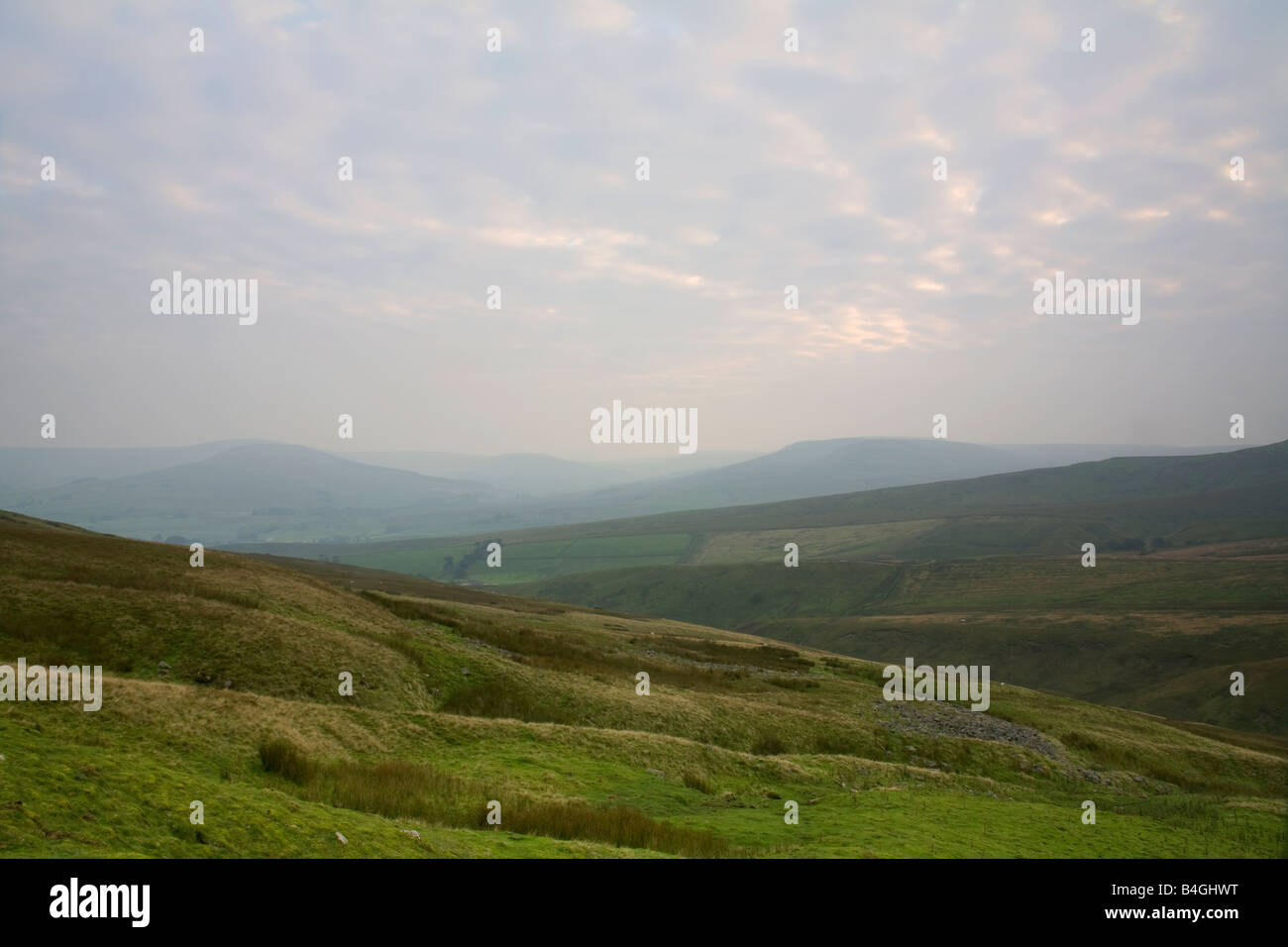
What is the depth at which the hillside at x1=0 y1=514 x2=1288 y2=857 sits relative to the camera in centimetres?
1415

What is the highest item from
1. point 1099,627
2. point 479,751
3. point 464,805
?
point 464,805

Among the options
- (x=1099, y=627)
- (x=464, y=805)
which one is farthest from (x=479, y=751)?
(x=1099, y=627)

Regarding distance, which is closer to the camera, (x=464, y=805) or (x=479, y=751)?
(x=464, y=805)

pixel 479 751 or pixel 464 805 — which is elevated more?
pixel 464 805

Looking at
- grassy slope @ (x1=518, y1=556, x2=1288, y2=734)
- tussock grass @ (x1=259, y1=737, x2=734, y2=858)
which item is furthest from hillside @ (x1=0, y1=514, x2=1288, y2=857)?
grassy slope @ (x1=518, y1=556, x2=1288, y2=734)

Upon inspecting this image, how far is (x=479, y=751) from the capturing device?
26.0 meters

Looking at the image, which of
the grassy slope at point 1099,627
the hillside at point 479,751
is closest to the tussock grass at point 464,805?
the hillside at point 479,751

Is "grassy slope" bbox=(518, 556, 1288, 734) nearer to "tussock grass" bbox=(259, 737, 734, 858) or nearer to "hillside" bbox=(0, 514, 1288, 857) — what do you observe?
"hillside" bbox=(0, 514, 1288, 857)

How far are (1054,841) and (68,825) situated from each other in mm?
24985

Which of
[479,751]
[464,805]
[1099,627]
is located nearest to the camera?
[464,805]

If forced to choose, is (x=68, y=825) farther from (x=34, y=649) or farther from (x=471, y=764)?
(x=34, y=649)

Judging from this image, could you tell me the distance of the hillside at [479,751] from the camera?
46.4 feet

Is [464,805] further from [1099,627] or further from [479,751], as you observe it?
[1099,627]
